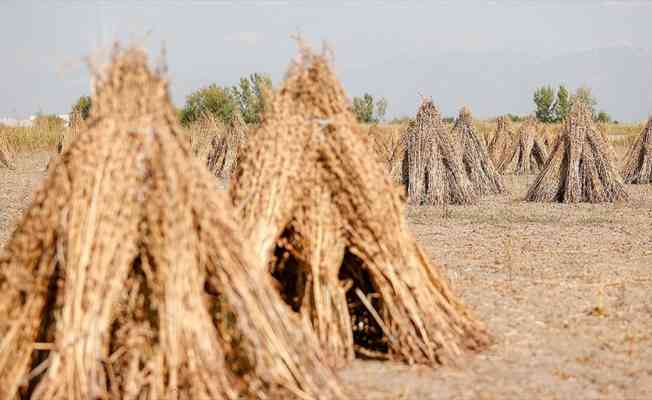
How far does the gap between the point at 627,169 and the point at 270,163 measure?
56.0 ft

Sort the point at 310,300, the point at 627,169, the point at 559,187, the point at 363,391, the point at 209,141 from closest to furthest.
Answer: the point at 363,391, the point at 310,300, the point at 559,187, the point at 627,169, the point at 209,141

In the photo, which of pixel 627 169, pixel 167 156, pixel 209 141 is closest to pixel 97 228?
pixel 167 156

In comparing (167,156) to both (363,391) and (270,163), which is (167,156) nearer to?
(270,163)

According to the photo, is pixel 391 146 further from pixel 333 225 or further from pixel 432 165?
pixel 333 225

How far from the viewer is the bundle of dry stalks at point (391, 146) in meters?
16.3

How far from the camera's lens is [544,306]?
255 inches

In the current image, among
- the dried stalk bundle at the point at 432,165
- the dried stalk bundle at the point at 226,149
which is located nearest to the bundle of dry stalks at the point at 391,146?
the dried stalk bundle at the point at 432,165

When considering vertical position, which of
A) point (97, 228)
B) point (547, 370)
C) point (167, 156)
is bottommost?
point (547, 370)

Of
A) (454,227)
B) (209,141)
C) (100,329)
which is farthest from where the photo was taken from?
(209,141)

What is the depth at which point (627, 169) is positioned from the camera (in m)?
20.4

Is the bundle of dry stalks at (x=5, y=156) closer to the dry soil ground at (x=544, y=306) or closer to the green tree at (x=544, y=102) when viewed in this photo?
the dry soil ground at (x=544, y=306)

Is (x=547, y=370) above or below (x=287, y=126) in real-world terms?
below

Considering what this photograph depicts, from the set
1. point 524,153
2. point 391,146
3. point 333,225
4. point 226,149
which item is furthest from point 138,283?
point 391,146

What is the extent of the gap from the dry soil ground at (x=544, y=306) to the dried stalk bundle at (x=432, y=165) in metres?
1.79
